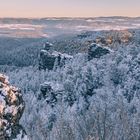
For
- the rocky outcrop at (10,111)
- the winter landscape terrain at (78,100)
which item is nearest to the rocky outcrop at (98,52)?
the winter landscape terrain at (78,100)

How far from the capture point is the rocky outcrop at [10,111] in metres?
27.5

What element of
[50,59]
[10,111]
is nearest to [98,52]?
[50,59]

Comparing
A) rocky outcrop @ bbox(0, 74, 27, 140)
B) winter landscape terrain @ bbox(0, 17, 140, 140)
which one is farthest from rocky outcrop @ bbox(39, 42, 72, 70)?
rocky outcrop @ bbox(0, 74, 27, 140)

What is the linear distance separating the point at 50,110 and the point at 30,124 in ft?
59.3

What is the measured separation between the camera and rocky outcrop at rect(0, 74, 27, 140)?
2753cm

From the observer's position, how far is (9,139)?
2784cm

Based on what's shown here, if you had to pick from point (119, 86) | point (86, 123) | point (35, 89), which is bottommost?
point (35, 89)

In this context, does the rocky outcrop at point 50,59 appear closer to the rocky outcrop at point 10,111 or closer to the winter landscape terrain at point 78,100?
the winter landscape terrain at point 78,100

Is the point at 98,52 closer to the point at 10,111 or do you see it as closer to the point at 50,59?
the point at 50,59

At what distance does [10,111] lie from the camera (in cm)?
2825

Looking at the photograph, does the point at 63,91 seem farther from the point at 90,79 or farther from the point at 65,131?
the point at 65,131

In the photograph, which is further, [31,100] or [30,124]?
[31,100]

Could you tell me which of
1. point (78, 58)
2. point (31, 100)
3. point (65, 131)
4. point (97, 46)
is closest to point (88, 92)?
point (31, 100)

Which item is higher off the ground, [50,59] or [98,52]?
[98,52]
